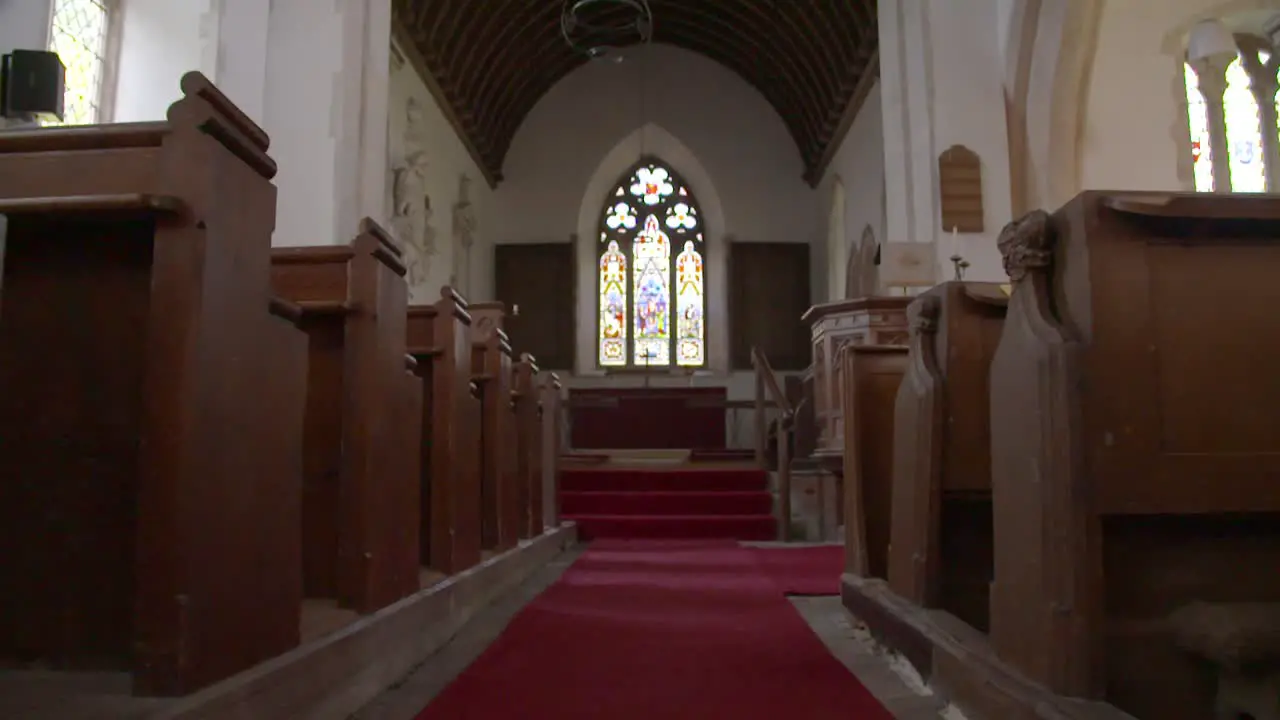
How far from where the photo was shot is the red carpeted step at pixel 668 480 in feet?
23.4

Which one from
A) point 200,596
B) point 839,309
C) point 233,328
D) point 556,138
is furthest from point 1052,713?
point 556,138

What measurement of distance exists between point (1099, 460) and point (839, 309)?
514cm

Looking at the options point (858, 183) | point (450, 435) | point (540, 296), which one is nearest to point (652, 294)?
point (540, 296)

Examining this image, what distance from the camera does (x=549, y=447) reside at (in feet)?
18.7

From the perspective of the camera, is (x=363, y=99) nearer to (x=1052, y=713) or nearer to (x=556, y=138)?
(x=1052, y=713)

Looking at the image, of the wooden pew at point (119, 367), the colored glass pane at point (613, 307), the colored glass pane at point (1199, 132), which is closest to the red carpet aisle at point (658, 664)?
the wooden pew at point (119, 367)

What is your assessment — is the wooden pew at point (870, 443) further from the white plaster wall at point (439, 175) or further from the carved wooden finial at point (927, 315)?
the white plaster wall at point (439, 175)

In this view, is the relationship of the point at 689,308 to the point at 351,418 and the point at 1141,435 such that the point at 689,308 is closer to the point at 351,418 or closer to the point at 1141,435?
the point at 351,418

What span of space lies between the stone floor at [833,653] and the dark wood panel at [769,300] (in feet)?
27.8

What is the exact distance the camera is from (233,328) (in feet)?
5.02

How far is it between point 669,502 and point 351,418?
4756 millimetres

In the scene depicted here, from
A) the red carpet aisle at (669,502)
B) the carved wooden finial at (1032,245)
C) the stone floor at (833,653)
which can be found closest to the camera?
the carved wooden finial at (1032,245)

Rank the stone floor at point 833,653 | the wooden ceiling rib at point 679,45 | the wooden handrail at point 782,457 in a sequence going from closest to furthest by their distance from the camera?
the stone floor at point 833,653 < the wooden handrail at point 782,457 < the wooden ceiling rib at point 679,45

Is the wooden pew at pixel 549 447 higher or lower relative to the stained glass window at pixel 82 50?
lower
